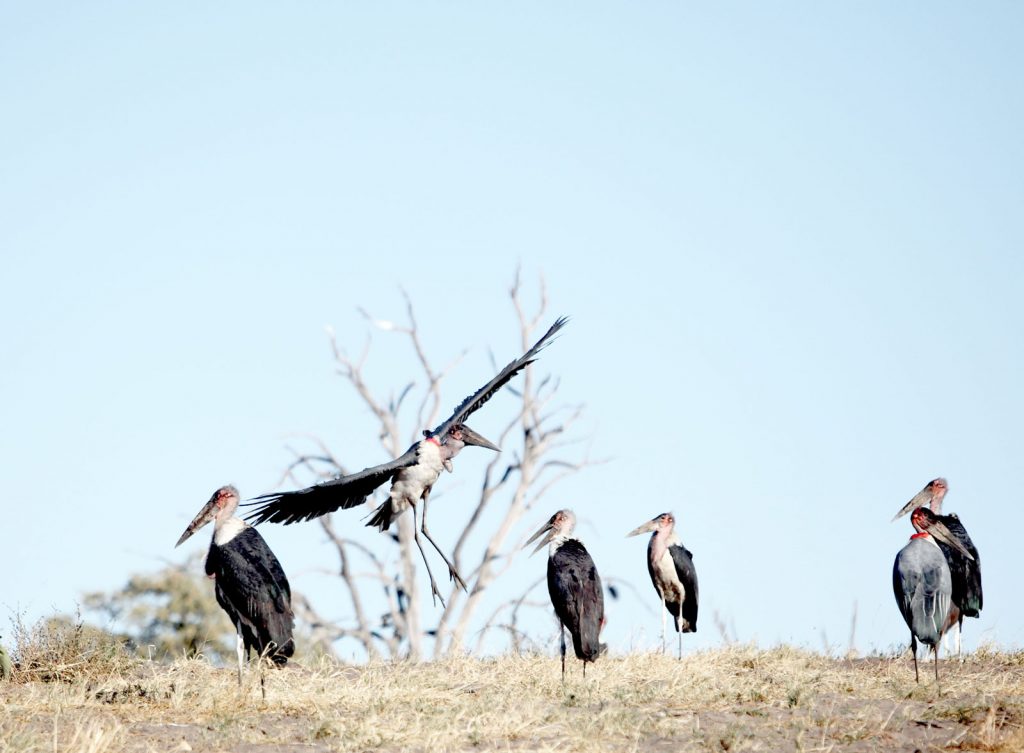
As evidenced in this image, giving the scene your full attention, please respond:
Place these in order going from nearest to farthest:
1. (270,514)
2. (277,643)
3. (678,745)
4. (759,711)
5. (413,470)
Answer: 1. (678,745)
2. (759,711)
3. (277,643)
4. (270,514)
5. (413,470)

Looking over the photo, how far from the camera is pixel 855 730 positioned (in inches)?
332

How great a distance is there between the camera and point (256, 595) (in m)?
9.83

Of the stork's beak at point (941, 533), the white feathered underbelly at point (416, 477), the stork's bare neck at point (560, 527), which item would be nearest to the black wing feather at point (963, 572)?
the stork's beak at point (941, 533)

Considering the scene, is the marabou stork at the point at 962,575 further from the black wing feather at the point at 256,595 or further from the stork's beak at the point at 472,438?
the black wing feather at the point at 256,595

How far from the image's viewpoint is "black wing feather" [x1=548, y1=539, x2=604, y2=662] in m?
10.5

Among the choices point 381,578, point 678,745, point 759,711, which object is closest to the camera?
point 678,745

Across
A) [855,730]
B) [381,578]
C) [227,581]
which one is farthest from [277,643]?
[381,578]

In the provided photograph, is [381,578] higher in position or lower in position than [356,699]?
higher

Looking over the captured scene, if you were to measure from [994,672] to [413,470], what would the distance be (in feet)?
15.9

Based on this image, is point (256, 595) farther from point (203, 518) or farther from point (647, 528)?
point (647, 528)

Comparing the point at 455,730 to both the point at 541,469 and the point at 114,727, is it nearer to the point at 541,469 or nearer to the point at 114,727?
the point at 114,727

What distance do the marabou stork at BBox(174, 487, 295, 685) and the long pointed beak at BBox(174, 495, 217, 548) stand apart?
19.8 inches

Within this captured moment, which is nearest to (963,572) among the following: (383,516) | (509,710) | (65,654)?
(383,516)

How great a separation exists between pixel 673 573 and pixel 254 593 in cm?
509
